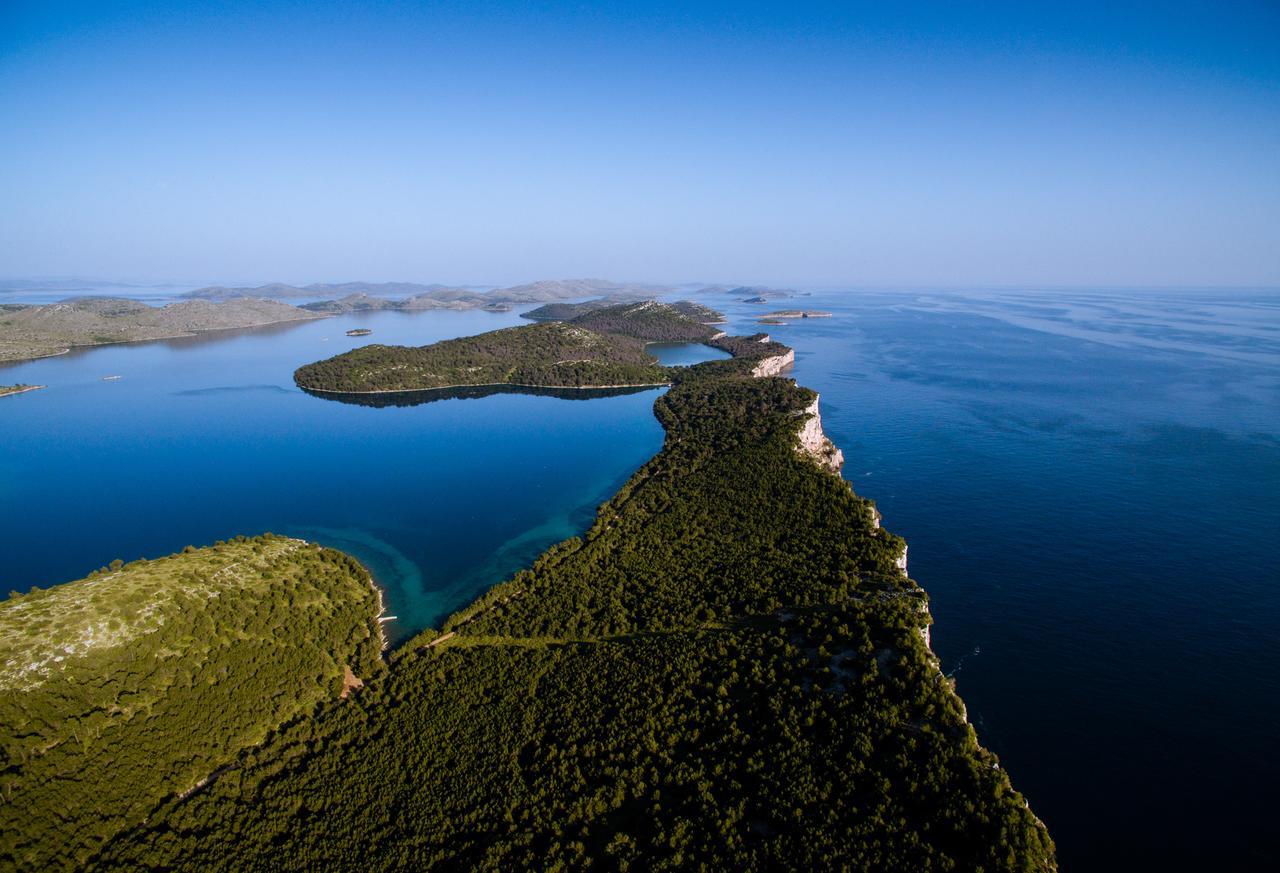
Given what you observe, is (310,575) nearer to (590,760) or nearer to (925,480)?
(590,760)

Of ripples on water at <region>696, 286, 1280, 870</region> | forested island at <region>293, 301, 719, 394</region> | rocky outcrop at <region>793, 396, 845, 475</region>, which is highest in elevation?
forested island at <region>293, 301, 719, 394</region>

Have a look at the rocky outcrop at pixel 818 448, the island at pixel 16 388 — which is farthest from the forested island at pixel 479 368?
the rocky outcrop at pixel 818 448

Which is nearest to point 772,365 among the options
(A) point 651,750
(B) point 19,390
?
(A) point 651,750

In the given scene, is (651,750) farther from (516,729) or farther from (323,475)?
(323,475)

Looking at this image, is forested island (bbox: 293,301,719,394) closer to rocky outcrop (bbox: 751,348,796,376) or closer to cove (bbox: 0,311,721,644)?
cove (bbox: 0,311,721,644)

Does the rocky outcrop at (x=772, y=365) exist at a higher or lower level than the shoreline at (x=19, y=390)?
higher

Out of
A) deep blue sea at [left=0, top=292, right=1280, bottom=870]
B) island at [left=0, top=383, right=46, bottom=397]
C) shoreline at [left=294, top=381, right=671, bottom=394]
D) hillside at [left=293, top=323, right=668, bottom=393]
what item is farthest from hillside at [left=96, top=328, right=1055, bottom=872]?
island at [left=0, top=383, right=46, bottom=397]

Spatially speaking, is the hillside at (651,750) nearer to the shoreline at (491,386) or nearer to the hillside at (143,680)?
the hillside at (143,680)
